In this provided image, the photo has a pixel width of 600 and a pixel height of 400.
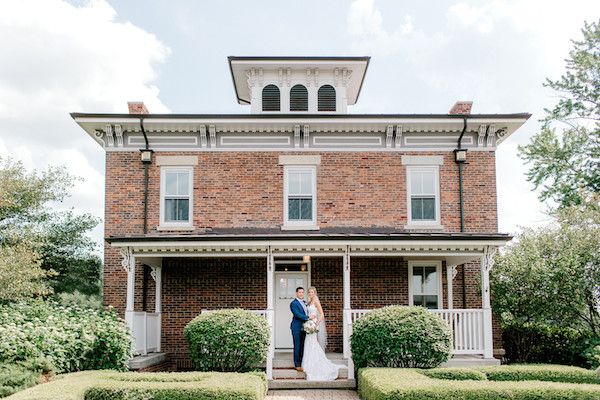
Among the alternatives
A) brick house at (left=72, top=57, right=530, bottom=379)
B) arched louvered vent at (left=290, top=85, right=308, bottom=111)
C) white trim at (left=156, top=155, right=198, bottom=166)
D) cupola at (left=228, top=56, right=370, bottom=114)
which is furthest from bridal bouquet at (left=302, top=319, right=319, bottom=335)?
arched louvered vent at (left=290, top=85, right=308, bottom=111)

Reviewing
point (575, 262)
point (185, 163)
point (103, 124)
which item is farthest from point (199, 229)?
point (575, 262)

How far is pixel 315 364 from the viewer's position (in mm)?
14094

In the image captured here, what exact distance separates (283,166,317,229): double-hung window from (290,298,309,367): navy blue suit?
11.1 feet

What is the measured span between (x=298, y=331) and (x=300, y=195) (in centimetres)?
440

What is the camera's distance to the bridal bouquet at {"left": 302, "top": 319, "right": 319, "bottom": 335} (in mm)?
14320

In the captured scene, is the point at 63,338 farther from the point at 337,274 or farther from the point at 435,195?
the point at 435,195

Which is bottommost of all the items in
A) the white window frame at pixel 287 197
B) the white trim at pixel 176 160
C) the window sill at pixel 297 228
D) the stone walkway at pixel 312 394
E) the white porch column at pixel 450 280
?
the stone walkway at pixel 312 394

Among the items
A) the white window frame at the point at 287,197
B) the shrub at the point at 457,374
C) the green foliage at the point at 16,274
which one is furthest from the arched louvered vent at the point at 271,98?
the shrub at the point at 457,374

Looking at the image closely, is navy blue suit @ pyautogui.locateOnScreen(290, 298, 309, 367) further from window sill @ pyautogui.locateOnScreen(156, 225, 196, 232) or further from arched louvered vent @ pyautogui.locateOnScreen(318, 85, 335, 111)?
arched louvered vent @ pyautogui.locateOnScreen(318, 85, 335, 111)

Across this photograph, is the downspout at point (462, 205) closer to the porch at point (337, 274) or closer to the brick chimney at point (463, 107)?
the porch at point (337, 274)

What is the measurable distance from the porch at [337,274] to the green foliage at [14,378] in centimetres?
Result: 363

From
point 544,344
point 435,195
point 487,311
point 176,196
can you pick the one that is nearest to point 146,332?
point 176,196

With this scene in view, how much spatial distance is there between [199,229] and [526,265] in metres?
8.19

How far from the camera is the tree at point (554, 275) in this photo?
15886 millimetres
